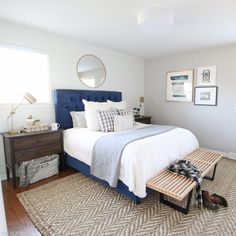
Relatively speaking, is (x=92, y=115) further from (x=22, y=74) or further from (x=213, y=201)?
(x=213, y=201)

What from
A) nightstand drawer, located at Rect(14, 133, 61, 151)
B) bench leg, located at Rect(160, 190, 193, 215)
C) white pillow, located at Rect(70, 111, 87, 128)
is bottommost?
bench leg, located at Rect(160, 190, 193, 215)

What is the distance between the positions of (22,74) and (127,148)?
212 centimetres

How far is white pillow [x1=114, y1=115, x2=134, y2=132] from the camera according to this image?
2809 mm

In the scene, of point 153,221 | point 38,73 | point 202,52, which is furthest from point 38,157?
point 202,52

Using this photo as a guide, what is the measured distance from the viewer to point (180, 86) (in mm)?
4102

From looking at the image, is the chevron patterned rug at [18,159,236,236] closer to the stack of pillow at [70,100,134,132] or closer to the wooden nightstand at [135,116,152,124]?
the stack of pillow at [70,100,134,132]

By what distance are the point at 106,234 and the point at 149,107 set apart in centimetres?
365

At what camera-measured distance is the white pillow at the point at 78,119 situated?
10.2 ft

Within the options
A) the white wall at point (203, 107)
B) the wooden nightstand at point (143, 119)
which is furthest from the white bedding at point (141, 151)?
the wooden nightstand at point (143, 119)

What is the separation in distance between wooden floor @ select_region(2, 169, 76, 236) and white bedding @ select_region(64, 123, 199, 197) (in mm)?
777

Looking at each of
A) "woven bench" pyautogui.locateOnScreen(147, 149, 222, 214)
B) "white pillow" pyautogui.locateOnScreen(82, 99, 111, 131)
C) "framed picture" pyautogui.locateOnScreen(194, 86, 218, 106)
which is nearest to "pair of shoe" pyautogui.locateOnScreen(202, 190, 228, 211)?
"woven bench" pyautogui.locateOnScreen(147, 149, 222, 214)

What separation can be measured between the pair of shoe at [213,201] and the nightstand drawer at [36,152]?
2156 millimetres

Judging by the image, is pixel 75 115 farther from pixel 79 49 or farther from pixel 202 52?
pixel 202 52

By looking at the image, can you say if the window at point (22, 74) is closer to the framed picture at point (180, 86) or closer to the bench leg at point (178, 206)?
the bench leg at point (178, 206)
